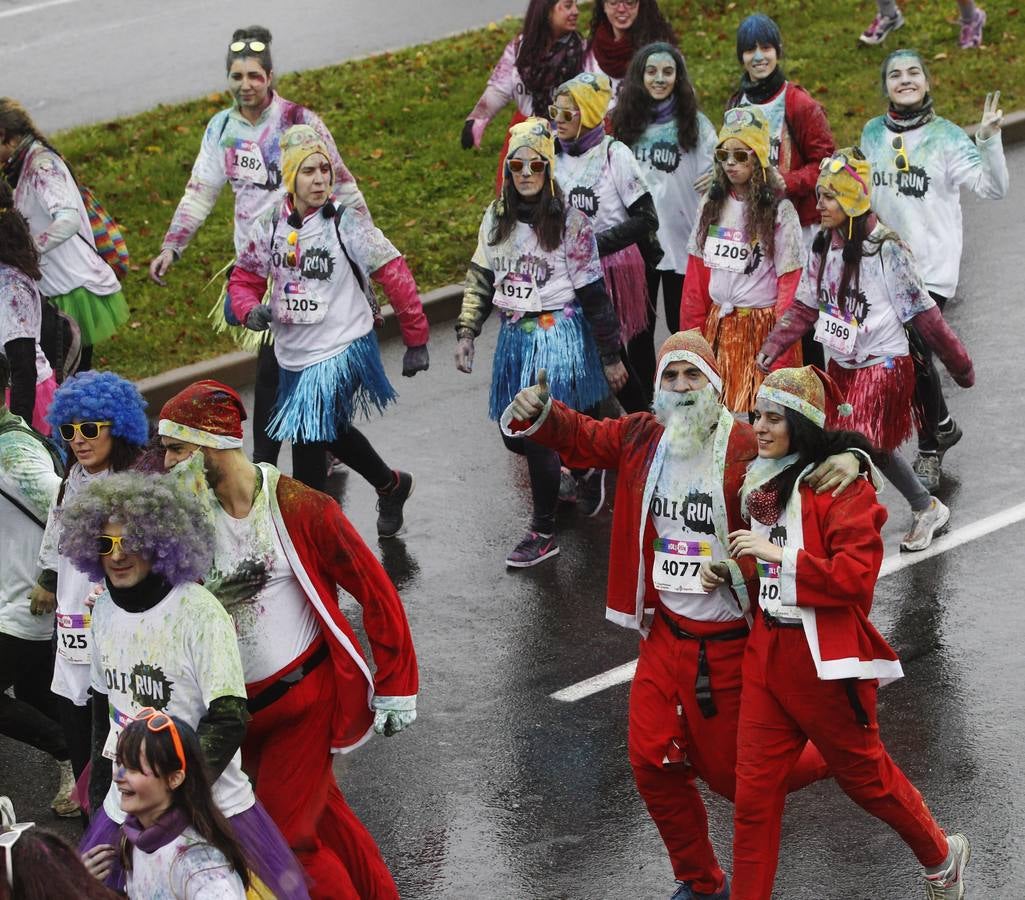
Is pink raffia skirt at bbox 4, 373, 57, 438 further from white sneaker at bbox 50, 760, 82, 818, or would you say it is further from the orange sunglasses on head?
the orange sunglasses on head

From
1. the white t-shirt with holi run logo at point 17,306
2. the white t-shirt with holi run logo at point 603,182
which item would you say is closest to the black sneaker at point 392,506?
the white t-shirt with holi run logo at point 603,182

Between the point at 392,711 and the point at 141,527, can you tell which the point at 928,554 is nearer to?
the point at 392,711

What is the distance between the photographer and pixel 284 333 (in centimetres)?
902

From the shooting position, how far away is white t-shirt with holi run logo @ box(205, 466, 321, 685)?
5918 mm

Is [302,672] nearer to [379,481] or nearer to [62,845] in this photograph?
[62,845]

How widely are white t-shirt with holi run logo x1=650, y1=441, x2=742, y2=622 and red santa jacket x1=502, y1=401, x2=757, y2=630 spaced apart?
41 mm

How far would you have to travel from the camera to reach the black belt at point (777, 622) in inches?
236

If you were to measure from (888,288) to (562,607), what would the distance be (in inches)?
76.5

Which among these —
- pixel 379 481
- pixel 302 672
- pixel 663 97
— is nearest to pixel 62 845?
pixel 302 672

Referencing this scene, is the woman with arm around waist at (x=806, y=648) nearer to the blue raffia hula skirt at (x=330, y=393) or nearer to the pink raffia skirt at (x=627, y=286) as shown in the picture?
the blue raffia hula skirt at (x=330, y=393)

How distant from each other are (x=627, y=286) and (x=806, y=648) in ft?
13.1

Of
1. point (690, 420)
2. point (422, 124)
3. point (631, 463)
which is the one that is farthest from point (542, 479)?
point (422, 124)

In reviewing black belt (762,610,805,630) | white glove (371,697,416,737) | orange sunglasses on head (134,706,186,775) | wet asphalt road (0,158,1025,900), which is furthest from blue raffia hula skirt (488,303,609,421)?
orange sunglasses on head (134,706,186,775)

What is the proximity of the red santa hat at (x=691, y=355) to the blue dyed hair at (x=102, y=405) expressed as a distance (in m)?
Answer: 1.68
